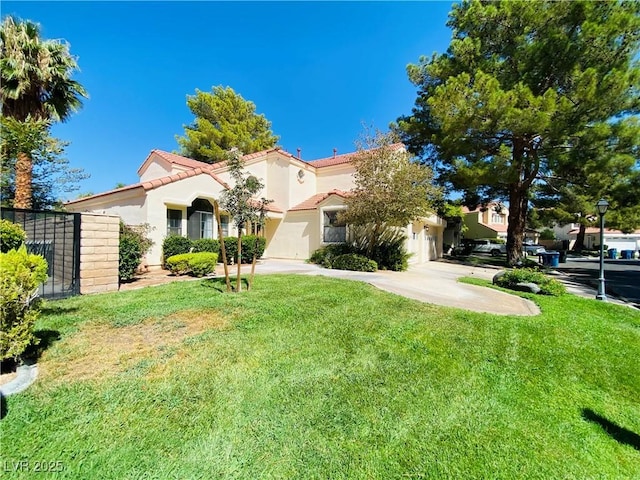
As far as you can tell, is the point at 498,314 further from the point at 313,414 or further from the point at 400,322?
the point at 313,414

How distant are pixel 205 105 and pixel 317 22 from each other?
1994 cm

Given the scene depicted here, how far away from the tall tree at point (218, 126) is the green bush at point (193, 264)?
18.7 m

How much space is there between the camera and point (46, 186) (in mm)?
16359

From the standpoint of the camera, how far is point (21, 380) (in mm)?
3293

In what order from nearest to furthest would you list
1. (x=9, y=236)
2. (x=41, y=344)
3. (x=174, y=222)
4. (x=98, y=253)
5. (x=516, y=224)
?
(x=41, y=344) → (x=9, y=236) → (x=98, y=253) → (x=174, y=222) → (x=516, y=224)

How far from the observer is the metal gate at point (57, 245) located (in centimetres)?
721

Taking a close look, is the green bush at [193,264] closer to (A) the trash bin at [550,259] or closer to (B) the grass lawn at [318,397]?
(B) the grass lawn at [318,397]

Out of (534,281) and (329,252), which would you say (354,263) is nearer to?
(329,252)

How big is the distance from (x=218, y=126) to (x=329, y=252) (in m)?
21.3

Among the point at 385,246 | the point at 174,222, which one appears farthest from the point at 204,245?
the point at 385,246

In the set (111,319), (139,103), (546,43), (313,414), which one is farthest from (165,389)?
(139,103)

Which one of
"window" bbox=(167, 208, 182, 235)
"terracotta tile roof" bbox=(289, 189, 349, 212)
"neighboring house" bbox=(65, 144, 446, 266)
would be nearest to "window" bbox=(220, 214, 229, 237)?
"neighboring house" bbox=(65, 144, 446, 266)

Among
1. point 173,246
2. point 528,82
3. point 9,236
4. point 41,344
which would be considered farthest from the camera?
point 528,82

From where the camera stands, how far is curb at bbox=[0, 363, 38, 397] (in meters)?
3.08
